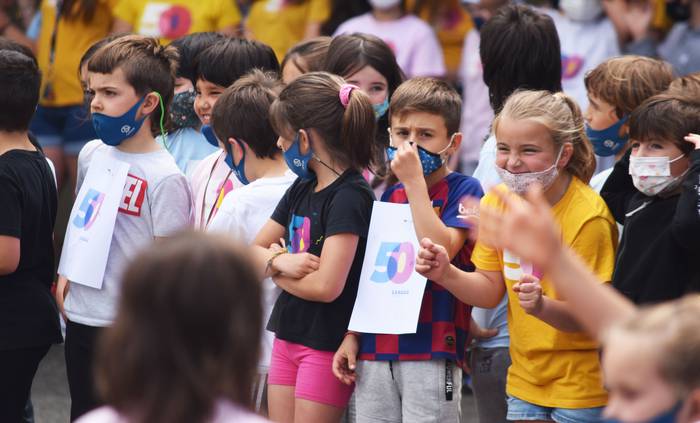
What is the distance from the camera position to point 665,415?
7.23ft

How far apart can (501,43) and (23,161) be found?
1995 mm

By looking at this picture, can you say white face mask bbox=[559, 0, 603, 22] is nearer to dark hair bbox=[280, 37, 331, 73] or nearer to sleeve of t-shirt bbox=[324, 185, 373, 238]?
dark hair bbox=[280, 37, 331, 73]

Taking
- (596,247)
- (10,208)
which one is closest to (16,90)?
(10,208)

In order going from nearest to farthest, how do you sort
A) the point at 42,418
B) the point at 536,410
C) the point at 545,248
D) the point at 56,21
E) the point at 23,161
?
the point at 545,248, the point at 536,410, the point at 23,161, the point at 42,418, the point at 56,21

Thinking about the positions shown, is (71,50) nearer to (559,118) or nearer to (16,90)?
(16,90)

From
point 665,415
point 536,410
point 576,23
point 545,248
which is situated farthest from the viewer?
point 576,23

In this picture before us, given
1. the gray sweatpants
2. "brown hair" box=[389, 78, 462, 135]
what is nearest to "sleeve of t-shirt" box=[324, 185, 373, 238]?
"brown hair" box=[389, 78, 462, 135]

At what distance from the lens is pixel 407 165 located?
3830mm

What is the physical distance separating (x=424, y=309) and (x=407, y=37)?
11.9 feet

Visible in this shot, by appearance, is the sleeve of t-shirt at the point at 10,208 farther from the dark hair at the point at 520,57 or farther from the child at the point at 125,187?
the dark hair at the point at 520,57

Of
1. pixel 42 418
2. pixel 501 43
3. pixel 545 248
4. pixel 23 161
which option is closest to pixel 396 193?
pixel 501 43

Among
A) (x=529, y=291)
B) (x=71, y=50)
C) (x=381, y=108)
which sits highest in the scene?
(x=71, y=50)

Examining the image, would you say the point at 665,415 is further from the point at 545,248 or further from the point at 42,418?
the point at 42,418

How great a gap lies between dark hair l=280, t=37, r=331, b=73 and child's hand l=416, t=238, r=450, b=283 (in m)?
1.88
